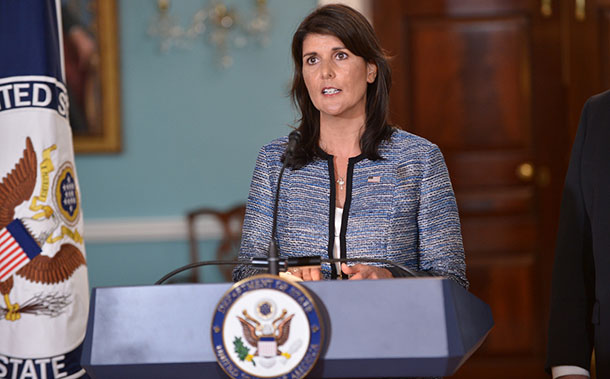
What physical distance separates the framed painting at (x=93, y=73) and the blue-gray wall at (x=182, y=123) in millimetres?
66

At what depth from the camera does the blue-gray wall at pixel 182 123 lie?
4414 mm

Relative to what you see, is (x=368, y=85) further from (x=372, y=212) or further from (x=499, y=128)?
(x=499, y=128)

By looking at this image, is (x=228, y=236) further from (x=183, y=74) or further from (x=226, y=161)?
(x=183, y=74)

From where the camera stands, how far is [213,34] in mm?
4402

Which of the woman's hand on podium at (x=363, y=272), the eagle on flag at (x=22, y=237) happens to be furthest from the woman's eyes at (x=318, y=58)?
the eagle on flag at (x=22, y=237)

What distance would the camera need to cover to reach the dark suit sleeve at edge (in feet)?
5.10

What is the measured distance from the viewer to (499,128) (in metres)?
4.40

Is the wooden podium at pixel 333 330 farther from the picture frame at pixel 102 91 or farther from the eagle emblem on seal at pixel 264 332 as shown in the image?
the picture frame at pixel 102 91

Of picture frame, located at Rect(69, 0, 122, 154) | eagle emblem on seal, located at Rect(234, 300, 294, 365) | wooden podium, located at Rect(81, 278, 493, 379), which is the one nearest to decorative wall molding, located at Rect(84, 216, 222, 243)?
picture frame, located at Rect(69, 0, 122, 154)

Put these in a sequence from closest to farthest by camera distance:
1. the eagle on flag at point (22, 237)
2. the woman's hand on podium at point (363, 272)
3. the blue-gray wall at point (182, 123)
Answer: the woman's hand on podium at point (363, 272)
the eagle on flag at point (22, 237)
the blue-gray wall at point (182, 123)

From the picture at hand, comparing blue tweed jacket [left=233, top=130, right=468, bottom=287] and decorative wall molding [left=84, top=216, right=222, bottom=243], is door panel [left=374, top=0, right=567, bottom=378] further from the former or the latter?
blue tweed jacket [left=233, top=130, right=468, bottom=287]

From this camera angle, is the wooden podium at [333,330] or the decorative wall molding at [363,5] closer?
the wooden podium at [333,330]

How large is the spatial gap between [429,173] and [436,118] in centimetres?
269

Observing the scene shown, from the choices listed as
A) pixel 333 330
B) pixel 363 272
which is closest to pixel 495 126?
pixel 363 272
